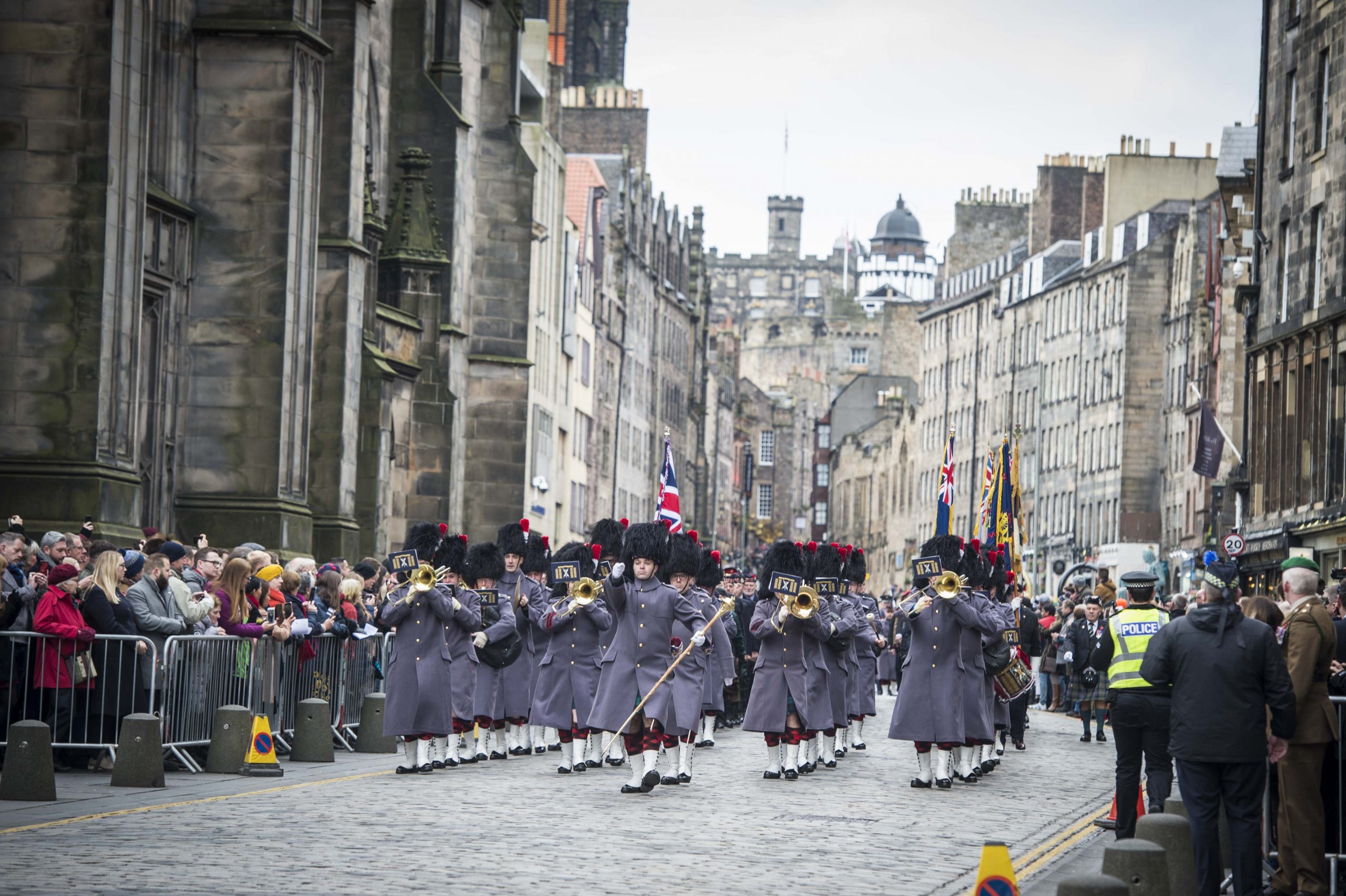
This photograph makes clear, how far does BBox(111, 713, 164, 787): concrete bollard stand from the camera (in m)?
16.0

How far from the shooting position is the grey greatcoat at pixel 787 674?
65.1 feet

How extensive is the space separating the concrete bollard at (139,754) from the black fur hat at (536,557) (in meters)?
6.00

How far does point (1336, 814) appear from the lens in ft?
42.3

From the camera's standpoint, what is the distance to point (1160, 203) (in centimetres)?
9056

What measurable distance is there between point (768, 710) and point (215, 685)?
466 centimetres

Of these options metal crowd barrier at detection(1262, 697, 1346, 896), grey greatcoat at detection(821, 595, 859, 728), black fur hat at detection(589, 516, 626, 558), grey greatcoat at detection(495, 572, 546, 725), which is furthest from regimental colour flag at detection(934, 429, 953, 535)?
metal crowd barrier at detection(1262, 697, 1346, 896)

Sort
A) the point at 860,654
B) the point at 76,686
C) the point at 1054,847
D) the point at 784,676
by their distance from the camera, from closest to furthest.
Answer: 1. the point at 1054,847
2. the point at 76,686
3. the point at 784,676
4. the point at 860,654

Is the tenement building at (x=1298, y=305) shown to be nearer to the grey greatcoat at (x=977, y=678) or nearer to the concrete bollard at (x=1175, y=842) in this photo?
the grey greatcoat at (x=977, y=678)

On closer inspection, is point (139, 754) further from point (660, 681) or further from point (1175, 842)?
point (1175, 842)

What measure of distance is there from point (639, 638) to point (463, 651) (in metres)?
2.31

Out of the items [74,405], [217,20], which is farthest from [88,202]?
[217,20]

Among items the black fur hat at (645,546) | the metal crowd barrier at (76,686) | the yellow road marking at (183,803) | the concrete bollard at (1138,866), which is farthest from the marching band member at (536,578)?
the concrete bollard at (1138,866)

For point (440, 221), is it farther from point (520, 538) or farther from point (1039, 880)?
point (1039, 880)

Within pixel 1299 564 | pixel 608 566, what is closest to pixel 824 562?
pixel 608 566
